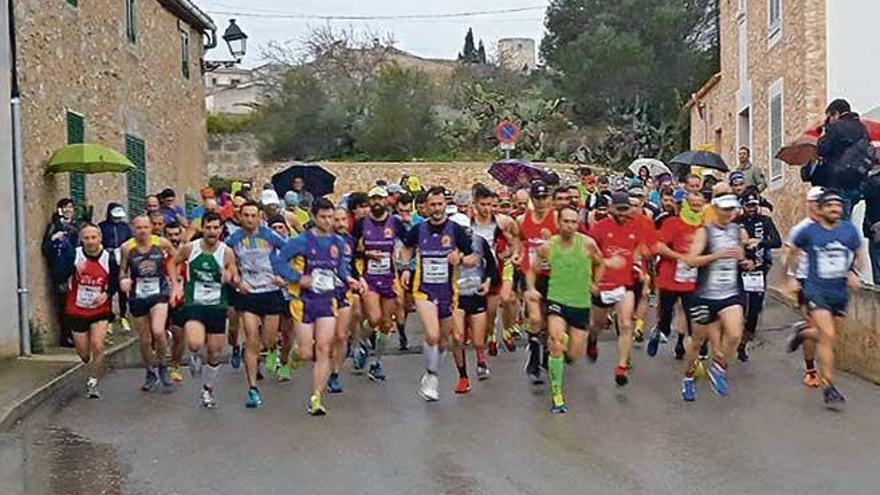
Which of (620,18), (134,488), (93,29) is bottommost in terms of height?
(134,488)

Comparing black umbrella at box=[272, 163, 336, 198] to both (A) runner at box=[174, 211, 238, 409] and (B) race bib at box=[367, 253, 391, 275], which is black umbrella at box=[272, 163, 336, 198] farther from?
(A) runner at box=[174, 211, 238, 409]

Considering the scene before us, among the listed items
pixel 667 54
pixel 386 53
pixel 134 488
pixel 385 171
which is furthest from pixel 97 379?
pixel 386 53

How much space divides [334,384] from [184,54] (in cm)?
1447

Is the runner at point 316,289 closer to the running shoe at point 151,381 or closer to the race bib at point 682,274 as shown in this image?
the running shoe at point 151,381

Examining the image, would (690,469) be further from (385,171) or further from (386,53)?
(386,53)

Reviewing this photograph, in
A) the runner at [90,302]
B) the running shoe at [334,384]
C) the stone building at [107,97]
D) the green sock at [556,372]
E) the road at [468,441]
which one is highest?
the stone building at [107,97]

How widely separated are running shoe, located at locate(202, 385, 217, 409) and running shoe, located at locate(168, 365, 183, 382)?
1544mm

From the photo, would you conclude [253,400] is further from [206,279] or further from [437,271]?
[437,271]

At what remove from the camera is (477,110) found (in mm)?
42875

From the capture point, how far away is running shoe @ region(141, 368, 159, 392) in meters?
13.1

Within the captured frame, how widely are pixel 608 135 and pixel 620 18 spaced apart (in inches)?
221

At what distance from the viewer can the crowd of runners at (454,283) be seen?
445 inches

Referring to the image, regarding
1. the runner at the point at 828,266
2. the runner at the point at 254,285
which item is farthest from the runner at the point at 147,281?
the runner at the point at 828,266

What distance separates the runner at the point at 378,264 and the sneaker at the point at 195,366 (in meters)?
1.67
